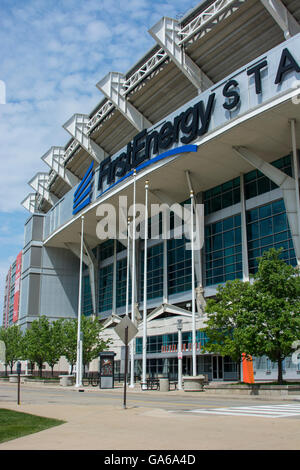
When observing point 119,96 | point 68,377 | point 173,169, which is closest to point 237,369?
point 68,377

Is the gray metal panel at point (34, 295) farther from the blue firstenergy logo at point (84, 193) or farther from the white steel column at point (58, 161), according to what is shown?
the blue firstenergy logo at point (84, 193)

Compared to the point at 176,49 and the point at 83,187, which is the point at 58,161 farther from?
the point at 176,49

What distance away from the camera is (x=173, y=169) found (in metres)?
43.3

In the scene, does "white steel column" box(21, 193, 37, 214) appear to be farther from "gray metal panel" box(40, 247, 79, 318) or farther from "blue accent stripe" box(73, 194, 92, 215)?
"blue accent stripe" box(73, 194, 92, 215)

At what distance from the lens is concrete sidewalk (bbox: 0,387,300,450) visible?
7926 millimetres

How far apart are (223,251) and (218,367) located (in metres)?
10.3

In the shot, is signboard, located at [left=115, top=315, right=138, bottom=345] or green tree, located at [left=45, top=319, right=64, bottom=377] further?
green tree, located at [left=45, top=319, right=64, bottom=377]

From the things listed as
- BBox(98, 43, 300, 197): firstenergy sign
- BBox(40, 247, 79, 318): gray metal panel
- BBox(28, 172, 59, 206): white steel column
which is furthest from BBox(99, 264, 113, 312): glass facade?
→ BBox(98, 43, 300, 197): firstenergy sign

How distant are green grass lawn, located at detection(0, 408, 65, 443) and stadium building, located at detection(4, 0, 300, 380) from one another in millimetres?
25437

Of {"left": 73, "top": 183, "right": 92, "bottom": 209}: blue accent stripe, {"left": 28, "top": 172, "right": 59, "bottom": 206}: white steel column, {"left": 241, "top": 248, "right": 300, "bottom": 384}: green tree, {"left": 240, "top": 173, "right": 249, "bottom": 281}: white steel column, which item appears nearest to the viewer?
{"left": 241, "top": 248, "right": 300, "bottom": 384}: green tree

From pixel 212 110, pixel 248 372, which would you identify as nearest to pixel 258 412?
pixel 248 372

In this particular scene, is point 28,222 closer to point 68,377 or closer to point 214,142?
point 68,377

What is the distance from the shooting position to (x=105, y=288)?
68188mm
